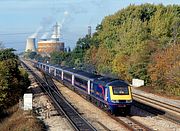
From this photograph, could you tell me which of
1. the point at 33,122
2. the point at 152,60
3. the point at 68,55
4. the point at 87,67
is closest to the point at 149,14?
the point at 87,67

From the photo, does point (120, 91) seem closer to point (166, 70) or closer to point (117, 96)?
point (117, 96)

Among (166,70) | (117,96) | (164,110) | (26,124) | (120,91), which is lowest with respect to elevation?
(164,110)

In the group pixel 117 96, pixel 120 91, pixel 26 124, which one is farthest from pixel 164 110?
pixel 26 124

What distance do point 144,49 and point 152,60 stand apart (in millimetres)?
5143

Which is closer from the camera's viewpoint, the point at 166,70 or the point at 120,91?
the point at 120,91

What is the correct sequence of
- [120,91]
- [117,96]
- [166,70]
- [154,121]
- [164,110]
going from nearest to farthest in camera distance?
1. [154,121]
2. [117,96]
3. [120,91]
4. [164,110]
5. [166,70]

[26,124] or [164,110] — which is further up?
[26,124]

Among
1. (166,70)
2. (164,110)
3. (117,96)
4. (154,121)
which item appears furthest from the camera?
(166,70)

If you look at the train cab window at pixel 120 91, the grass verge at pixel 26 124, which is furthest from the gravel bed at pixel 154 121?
the grass verge at pixel 26 124

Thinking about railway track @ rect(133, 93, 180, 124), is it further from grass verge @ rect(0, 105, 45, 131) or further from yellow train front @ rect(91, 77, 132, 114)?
grass verge @ rect(0, 105, 45, 131)

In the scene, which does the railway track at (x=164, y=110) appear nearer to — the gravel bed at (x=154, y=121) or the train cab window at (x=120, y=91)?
the gravel bed at (x=154, y=121)

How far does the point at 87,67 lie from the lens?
103562 mm

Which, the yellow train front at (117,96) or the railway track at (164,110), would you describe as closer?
the yellow train front at (117,96)

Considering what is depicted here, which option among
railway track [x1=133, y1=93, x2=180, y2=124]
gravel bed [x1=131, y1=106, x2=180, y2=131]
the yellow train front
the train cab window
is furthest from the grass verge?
railway track [x1=133, y1=93, x2=180, y2=124]
